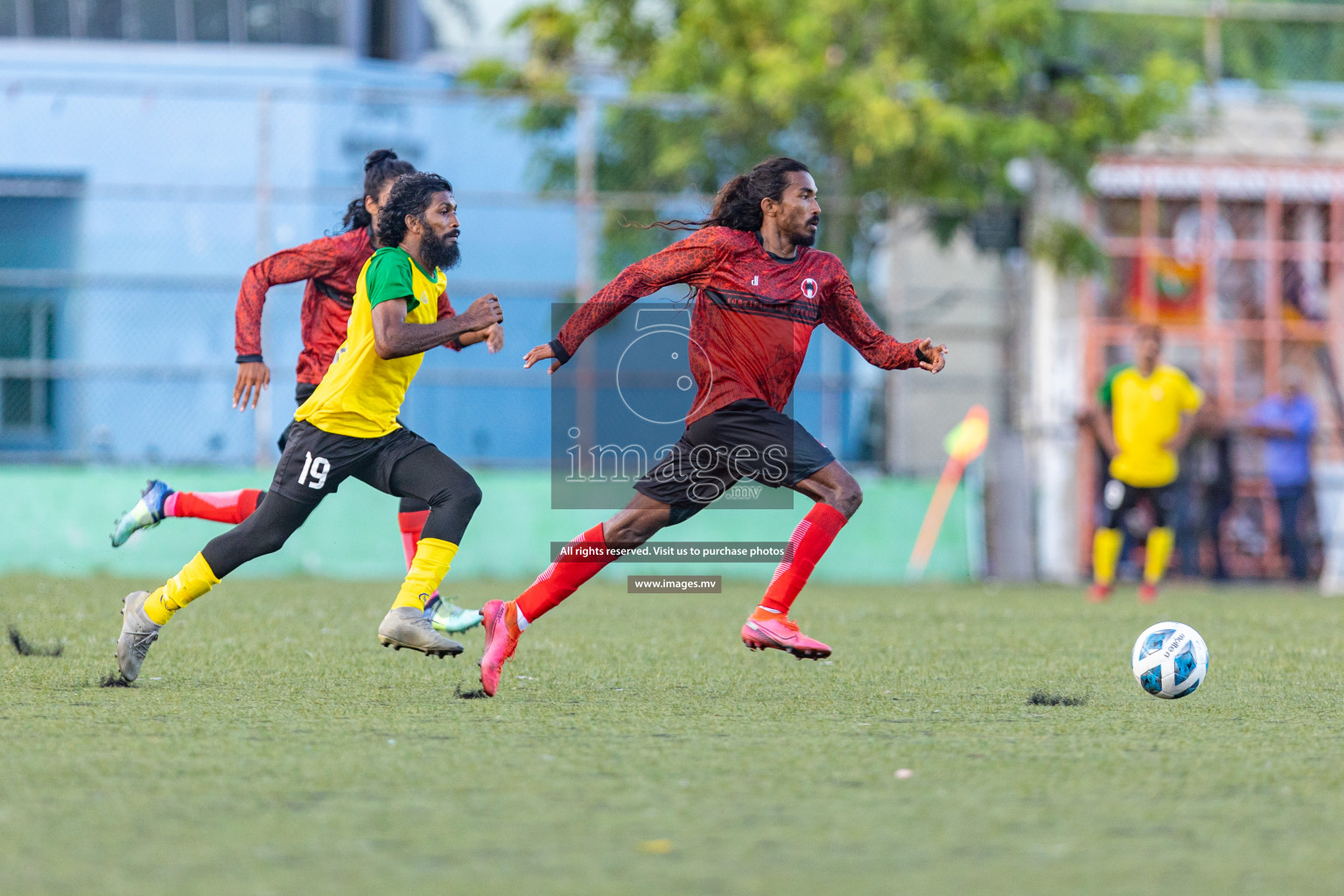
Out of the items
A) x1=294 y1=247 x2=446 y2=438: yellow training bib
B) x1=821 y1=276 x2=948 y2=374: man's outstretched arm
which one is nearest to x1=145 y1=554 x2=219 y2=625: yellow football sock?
x1=294 y1=247 x2=446 y2=438: yellow training bib

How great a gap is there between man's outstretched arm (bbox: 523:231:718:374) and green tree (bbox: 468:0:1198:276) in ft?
28.4

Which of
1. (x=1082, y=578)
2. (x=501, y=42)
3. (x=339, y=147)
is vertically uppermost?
(x=501, y=42)

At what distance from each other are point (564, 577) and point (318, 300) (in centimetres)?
214

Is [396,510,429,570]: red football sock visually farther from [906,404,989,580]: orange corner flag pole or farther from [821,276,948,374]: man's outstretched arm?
[906,404,989,580]: orange corner flag pole

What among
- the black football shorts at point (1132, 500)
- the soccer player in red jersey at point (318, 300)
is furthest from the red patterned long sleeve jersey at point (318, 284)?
the black football shorts at point (1132, 500)

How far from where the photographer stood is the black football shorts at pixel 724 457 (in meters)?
6.50

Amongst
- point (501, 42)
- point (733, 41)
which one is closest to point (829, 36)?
point (733, 41)

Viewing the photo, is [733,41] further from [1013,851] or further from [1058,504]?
[1013,851]

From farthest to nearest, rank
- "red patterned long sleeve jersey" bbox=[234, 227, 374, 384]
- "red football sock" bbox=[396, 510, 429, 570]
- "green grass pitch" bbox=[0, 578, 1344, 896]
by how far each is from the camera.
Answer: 1. "red football sock" bbox=[396, 510, 429, 570]
2. "red patterned long sleeve jersey" bbox=[234, 227, 374, 384]
3. "green grass pitch" bbox=[0, 578, 1344, 896]

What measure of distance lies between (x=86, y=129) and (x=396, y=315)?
1092 cm

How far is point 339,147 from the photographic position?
1648 centimetres

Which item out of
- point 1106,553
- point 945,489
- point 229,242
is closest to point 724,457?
point 1106,553

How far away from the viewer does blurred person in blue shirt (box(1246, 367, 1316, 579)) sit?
628 inches

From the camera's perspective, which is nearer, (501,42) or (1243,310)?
(1243,310)
